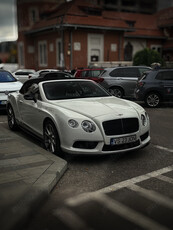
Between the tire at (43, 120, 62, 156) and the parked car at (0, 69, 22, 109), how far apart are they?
5.15 meters

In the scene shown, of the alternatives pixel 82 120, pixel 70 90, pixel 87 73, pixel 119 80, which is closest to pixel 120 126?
pixel 82 120

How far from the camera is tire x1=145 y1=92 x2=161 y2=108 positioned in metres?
12.0

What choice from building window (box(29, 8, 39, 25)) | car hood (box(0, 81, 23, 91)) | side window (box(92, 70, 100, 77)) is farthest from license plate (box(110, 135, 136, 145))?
building window (box(29, 8, 39, 25))

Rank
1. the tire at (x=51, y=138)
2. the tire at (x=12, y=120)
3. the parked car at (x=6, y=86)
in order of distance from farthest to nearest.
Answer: the parked car at (x=6, y=86) < the tire at (x=12, y=120) < the tire at (x=51, y=138)

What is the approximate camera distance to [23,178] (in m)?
4.33

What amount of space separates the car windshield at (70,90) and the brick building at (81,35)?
20.1 m

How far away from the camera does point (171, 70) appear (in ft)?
39.5

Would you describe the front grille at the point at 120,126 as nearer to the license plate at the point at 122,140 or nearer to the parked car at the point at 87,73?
Answer: the license plate at the point at 122,140

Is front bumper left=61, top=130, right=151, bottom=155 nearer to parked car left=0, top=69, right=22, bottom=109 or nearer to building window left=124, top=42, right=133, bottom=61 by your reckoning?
parked car left=0, top=69, right=22, bottom=109

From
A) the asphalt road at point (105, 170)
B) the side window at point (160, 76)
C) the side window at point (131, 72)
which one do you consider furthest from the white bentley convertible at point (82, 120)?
the side window at point (131, 72)

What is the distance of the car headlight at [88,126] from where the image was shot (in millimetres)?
4906

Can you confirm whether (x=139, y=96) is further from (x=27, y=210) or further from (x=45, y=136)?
(x=27, y=210)

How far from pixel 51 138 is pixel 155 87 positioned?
24.6 feet

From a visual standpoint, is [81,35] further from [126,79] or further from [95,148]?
[95,148]
